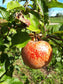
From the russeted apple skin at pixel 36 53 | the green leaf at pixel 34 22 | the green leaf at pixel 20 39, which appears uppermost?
the green leaf at pixel 34 22

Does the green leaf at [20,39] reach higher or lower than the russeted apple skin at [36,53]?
higher

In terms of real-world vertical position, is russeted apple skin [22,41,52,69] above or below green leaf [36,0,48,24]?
below

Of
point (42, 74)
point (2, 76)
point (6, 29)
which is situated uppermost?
point (6, 29)

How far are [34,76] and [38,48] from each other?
205 cm

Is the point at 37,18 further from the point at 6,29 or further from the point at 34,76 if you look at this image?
the point at 34,76

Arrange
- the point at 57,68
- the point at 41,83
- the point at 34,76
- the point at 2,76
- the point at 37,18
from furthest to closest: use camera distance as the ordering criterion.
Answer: the point at 57,68 → the point at 34,76 → the point at 41,83 → the point at 2,76 → the point at 37,18

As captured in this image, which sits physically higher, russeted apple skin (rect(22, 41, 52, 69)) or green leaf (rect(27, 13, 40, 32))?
green leaf (rect(27, 13, 40, 32))

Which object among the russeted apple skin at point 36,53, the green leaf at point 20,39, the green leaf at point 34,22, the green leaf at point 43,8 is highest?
the green leaf at point 43,8

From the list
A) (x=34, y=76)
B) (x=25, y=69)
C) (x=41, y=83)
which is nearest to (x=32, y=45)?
(x=41, y=83)

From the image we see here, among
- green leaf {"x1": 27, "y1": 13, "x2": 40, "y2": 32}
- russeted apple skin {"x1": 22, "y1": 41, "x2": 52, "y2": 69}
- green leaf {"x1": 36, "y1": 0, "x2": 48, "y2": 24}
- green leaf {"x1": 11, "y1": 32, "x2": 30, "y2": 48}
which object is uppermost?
green leaf {"x1": 36, "y1": 0, "x2": 48, "y2": 24}

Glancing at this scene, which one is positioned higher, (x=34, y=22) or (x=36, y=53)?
(x=34, y=22)

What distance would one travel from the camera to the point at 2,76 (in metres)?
0.96

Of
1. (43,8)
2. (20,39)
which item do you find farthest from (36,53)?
(43,8)

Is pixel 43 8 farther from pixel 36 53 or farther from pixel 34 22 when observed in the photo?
pixel 36 53
